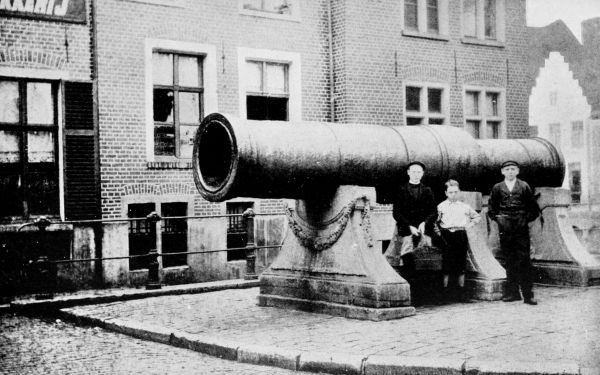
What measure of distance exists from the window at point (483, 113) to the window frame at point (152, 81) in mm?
6486

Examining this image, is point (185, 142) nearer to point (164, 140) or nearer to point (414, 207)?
point (164, 140)

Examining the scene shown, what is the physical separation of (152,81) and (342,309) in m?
7.10

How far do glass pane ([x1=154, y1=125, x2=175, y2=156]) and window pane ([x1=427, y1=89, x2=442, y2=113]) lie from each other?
20.7 ft

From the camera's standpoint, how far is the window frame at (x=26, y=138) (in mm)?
11930

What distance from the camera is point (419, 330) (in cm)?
683

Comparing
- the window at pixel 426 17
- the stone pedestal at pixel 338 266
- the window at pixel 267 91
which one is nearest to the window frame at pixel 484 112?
the window at pixel 426 17

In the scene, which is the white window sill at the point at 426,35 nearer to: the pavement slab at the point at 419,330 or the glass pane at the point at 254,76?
the glass pane at the point at 254,76

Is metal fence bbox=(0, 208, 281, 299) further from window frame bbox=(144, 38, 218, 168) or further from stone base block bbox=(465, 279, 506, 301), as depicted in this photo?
stone base block bbox=(465, 279, 506, 301)

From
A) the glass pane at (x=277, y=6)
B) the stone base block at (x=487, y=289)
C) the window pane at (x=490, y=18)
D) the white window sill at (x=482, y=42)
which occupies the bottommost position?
the stone base block at (x=487, y=289)

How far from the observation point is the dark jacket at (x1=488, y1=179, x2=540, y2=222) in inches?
347

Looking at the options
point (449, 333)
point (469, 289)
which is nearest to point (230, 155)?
point (449, 333)

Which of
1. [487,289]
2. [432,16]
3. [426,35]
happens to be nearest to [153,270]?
[487,289]

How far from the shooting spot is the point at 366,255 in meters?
7.76

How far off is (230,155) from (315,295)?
1.89 meters
